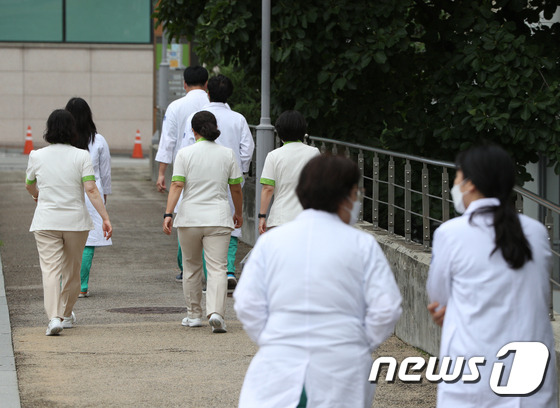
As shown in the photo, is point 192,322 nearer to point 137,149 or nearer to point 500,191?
point 500,191

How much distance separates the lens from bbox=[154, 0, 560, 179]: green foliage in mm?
10758

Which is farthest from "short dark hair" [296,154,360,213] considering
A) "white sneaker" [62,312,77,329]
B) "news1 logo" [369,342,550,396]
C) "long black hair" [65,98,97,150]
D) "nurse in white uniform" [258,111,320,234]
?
"long black hair" [65,98,97,150]

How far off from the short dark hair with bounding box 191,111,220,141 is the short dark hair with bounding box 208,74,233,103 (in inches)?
62.6

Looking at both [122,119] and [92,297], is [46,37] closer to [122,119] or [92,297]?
[122,119]

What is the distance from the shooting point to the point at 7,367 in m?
7.14

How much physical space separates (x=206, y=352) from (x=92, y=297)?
2.64 metres

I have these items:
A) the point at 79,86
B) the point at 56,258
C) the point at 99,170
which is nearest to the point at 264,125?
the point at 99,170

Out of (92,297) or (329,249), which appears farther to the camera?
(92,297)

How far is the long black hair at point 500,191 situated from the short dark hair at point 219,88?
6050mm

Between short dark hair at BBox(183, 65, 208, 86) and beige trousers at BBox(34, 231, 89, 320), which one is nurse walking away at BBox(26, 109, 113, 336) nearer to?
beige trousers at BBox(34, 231, 89, 320)

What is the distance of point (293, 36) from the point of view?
11.2 meters

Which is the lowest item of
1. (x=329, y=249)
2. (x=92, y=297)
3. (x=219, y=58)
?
(x=92, y=297)

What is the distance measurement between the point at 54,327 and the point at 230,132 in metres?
2.62

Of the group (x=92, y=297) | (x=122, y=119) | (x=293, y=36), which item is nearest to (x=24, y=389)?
(x=92, y=297)
